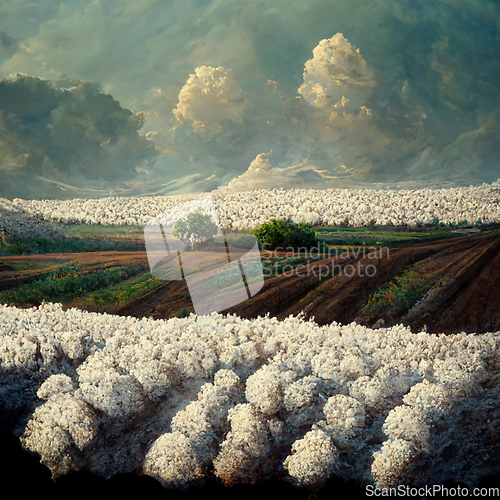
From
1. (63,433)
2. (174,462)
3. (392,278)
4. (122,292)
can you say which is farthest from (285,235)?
(63,433)

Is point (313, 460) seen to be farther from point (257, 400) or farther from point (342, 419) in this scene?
point (257, 400)

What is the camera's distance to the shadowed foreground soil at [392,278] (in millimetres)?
3943

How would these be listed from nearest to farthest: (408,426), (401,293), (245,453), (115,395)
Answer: (408,426) → (245,453) → (115,395) → (401,293)

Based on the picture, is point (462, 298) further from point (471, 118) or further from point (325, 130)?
point (325, 130)

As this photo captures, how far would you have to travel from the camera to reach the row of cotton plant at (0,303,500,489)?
3300 millimetres

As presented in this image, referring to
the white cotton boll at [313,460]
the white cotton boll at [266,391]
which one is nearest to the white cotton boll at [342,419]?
the white cotton boll at [313,460]

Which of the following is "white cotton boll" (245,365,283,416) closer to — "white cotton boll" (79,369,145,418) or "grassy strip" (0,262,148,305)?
"white cotton boll" (79,369,145,418)

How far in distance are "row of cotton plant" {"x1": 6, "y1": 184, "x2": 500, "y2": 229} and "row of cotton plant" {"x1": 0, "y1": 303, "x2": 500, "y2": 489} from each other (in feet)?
3.84

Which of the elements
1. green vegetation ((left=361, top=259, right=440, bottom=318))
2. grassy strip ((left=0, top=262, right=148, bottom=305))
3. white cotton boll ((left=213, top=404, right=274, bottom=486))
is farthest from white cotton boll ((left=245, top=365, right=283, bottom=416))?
grassy strip ((left=0, top=262, right=148, bottom=305))

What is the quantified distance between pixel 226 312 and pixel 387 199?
221 centimetres

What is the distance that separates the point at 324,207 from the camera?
4.62 meters

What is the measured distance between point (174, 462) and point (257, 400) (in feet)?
2.80

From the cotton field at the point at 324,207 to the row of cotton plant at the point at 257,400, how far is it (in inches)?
46.5

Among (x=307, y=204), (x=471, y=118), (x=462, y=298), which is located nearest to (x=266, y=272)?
(x=307, y=204)
